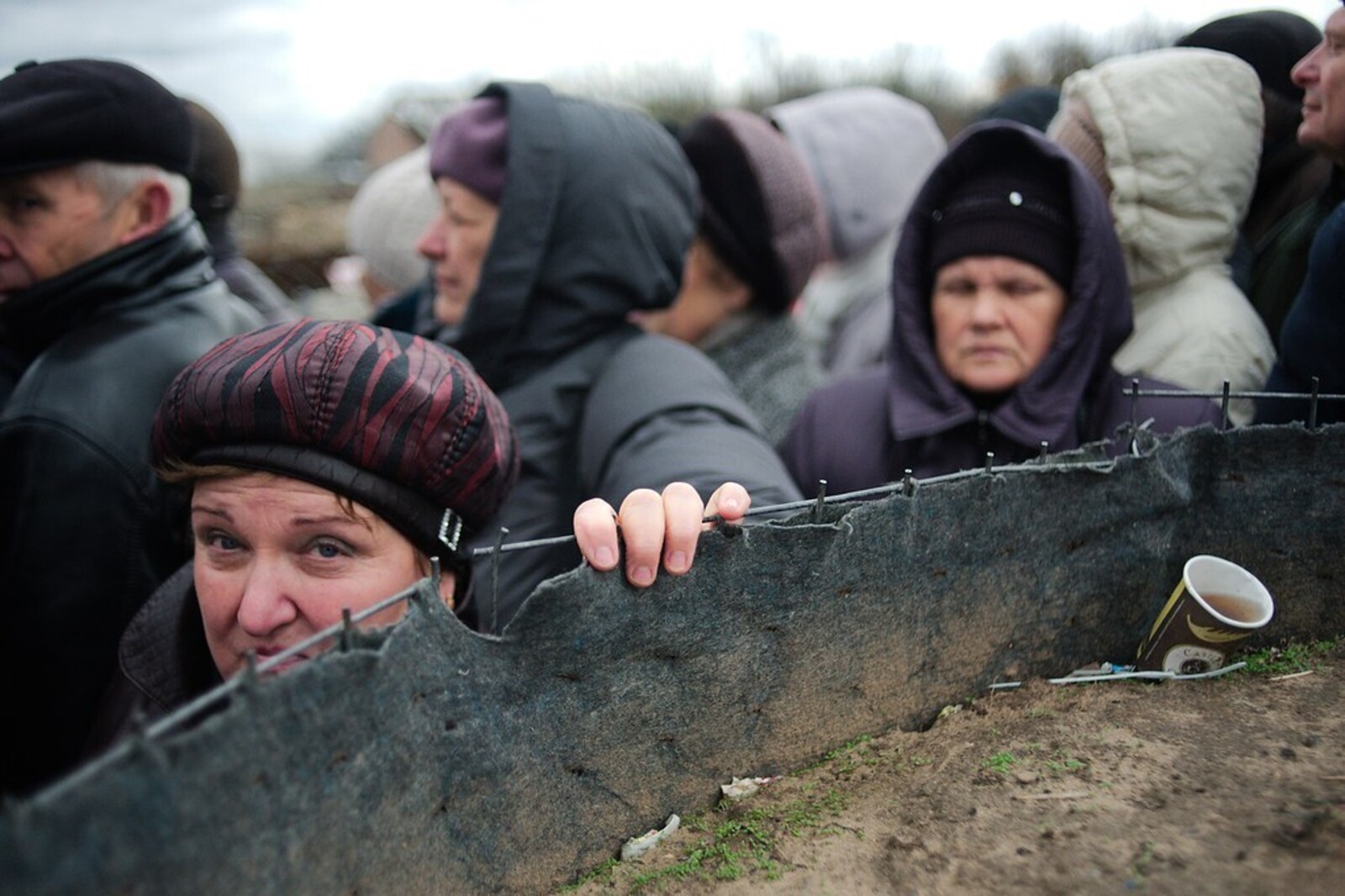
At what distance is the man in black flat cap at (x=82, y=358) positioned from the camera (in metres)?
2.25

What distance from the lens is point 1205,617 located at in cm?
167

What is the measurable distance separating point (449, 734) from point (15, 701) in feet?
5.29

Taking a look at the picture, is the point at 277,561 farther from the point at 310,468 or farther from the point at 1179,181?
the point at 1179,181

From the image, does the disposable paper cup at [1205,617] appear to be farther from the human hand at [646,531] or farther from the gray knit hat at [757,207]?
the gray knit hat at [757,207]

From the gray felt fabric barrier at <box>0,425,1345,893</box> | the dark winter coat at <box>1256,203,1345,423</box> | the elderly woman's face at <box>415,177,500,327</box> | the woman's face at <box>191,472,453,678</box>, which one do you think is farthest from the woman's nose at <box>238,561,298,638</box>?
the dark winter coat at <box>1256,203,1345,423</box>

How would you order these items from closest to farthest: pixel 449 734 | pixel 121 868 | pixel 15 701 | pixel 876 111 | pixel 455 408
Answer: pixel 121 868, pixel 449 734, pixel 455 408, pixel 15 701, pixel 876 111

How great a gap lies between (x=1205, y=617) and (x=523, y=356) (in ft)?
6.05

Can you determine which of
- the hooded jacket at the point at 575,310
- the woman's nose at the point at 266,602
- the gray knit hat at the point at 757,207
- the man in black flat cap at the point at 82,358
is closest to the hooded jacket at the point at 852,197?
the gray knit hat at the point at 757,207

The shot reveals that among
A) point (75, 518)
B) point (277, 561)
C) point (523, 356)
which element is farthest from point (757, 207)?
point (277, 561)

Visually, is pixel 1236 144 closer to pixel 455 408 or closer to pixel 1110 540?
pixel 1110 540

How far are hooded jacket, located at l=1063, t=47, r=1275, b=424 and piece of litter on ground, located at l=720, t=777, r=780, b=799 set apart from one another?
1910 millimetres

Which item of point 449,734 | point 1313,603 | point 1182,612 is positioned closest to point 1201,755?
point 1182,612

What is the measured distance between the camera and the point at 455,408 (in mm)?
1812

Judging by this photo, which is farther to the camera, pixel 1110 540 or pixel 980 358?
pixel 980 358
